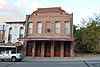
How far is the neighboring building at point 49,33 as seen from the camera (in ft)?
142

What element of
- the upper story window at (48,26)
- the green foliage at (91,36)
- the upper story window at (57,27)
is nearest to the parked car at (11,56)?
the upper story window at (48,26)

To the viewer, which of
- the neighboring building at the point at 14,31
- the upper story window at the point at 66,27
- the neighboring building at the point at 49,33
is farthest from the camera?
the neighboring building at the point at 14,31

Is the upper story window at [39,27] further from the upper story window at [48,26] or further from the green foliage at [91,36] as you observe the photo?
the green foliage at [91,36]

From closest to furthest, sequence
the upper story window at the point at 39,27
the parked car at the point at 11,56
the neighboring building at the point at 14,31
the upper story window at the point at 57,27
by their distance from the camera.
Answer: the parked car at the point at 11,56 → the upper story window at the point at 57,27 → the upper story window at the point at 39,27 → the neighboring building at the point at 14,31

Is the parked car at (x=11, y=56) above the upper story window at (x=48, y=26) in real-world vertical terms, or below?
below

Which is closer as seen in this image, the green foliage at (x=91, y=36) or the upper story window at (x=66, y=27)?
the upper story window at (x=66, y=27)

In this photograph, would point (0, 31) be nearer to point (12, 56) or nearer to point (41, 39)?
point (41, 39)

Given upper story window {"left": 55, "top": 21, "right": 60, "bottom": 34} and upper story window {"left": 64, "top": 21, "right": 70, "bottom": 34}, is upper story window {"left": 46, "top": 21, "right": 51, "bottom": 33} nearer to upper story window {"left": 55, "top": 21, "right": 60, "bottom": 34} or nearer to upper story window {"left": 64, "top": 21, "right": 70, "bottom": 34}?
upper story window {"left": 55, "top": 21, "right": 60, "bottom": 34}

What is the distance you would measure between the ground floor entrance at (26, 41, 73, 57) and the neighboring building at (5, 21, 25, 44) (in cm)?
452

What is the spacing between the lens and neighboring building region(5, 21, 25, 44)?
4691 centimetres

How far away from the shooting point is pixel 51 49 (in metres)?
43.4

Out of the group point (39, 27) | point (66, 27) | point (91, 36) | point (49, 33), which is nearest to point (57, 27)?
point (66, 27)

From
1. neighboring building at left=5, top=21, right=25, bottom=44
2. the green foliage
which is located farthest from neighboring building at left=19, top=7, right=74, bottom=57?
the green foliage

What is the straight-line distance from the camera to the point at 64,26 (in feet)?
145
